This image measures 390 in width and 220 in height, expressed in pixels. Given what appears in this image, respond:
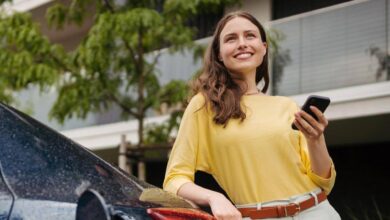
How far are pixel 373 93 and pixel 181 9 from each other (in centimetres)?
253

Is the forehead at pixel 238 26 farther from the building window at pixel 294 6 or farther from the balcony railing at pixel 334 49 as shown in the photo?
the building window at pixel 294 6

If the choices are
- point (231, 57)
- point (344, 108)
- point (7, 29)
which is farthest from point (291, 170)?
point (344, 108)

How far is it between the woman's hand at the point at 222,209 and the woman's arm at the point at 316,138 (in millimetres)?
352

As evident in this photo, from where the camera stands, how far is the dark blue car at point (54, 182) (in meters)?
1.50

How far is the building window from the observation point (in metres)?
10.2

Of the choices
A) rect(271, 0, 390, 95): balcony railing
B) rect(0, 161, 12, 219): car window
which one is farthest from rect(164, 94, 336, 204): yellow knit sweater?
rect(271, 0, 390, 95): balcony railing

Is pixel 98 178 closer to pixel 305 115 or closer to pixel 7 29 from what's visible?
pixel 305 115

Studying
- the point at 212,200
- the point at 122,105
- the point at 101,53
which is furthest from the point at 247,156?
the point at 122,105

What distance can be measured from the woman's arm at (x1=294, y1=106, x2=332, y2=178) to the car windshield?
1.77ft

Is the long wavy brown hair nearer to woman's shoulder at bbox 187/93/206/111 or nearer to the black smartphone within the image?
woman's shoulder at bbox 187/93/206/111

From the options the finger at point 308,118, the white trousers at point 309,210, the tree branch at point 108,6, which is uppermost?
the tree branch at point 108,6

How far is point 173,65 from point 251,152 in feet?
26.1

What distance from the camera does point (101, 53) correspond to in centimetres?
750

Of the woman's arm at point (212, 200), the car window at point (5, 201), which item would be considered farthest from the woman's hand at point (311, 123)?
the car window at point (5, 201)
